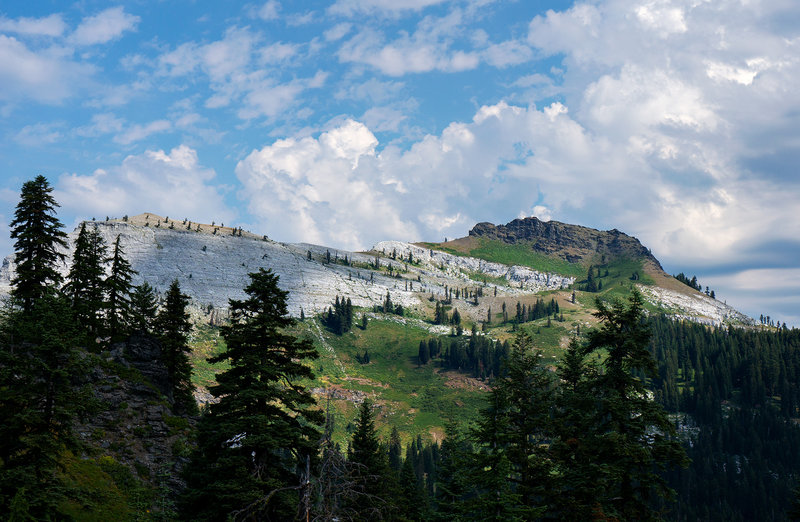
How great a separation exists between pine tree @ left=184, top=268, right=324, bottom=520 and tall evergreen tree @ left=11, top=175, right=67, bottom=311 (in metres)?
31.4

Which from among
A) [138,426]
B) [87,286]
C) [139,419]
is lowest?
[138,426]

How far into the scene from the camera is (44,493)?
23.9 meters

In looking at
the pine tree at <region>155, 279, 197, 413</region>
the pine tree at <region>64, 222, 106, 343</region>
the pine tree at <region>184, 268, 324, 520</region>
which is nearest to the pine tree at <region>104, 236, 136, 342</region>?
the pine tree at <region>64, 222, 106, 343</region>

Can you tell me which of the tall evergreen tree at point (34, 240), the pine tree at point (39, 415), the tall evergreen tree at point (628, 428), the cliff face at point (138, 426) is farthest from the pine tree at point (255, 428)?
the tall evergreen tree at point (34, 240)

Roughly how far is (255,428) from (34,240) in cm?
3740

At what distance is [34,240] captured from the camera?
4841 centimetres

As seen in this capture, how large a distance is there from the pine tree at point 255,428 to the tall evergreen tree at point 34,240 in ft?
103

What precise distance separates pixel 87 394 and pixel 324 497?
65.3 ft

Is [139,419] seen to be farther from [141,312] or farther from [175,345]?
[141,312]

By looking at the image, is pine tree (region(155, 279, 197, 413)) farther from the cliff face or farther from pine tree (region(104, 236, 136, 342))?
pine tree (region(104, 236, 136, 342))

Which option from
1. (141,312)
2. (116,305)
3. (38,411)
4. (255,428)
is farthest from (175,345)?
(255,428)

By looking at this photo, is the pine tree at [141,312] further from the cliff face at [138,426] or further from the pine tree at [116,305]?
the cliff face at [138,426]

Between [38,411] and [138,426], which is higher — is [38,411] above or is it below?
above

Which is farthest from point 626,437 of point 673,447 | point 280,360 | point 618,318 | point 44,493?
point 44,493
